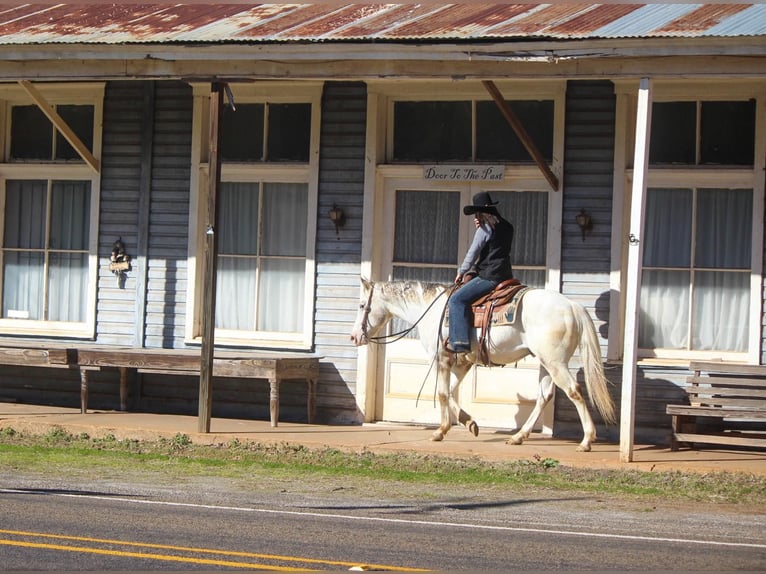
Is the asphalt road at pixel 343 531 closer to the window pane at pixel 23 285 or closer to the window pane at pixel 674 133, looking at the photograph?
the window pane at pixel 674 133

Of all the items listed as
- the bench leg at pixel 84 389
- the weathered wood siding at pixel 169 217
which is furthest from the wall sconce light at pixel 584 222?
the bench leg at pixel 84 389

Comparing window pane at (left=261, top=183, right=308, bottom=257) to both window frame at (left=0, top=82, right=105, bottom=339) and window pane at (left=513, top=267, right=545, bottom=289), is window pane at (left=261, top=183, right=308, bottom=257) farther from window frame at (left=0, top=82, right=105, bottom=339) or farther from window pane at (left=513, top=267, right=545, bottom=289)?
window pane at (left=513, top=267, right=545, bottom=289)

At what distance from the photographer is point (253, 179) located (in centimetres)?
1472

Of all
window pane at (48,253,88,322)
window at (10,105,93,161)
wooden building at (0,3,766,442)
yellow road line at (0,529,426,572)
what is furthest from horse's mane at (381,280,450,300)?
yellow road line at (0,529,426,572)

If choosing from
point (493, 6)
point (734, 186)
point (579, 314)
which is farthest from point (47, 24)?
point (734, 186)

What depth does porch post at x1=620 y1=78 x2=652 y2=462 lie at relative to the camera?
35.4ft

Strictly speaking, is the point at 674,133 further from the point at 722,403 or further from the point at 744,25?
the point at 722,403

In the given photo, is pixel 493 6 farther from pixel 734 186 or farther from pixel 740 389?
pixel 740 389

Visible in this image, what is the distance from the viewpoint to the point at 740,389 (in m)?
11.8

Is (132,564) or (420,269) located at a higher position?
(420,269)

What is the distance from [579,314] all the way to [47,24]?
708 cm

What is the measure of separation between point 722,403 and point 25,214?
361 inches

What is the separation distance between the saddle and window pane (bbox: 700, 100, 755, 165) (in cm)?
262

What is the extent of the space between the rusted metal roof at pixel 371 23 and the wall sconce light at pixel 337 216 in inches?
88.2
